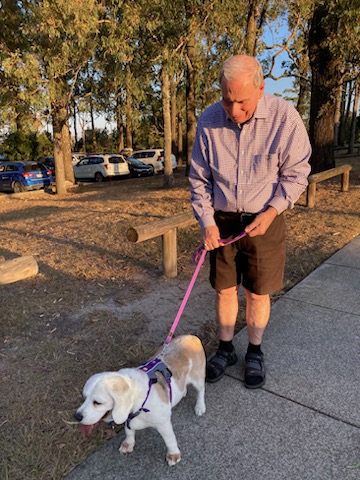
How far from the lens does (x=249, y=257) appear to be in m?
2.49

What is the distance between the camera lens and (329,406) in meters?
2.40

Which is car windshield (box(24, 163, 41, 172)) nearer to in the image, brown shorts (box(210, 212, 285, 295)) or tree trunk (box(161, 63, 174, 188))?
tree trunk (box(161, 63, 174, 188))

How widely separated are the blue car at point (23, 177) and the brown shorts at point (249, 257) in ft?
51.5

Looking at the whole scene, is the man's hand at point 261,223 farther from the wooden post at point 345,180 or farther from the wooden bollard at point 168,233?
the wooden post at point 345,180

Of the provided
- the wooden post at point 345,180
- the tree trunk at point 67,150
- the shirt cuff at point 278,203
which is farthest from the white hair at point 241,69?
the tree trunk at point 67,150

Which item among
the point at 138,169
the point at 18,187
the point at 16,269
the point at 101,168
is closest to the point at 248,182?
the point at 16,269

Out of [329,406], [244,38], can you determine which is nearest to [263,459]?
[329,406]

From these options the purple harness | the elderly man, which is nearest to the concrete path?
the elderly man

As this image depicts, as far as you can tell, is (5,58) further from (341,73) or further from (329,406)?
(329,406)

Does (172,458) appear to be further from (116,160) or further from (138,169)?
(138,169)

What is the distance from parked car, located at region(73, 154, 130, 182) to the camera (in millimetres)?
20719

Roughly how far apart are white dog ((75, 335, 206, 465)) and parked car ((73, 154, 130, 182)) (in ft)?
63.1

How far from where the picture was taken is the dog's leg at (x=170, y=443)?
1.96m

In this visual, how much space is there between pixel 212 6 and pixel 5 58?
18.8ft
